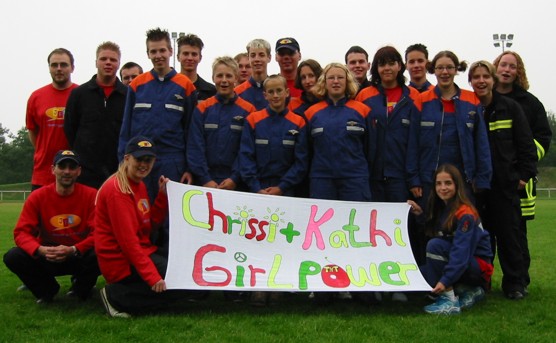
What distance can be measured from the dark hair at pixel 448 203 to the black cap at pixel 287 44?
7.24 ft

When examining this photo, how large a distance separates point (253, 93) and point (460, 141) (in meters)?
2.29

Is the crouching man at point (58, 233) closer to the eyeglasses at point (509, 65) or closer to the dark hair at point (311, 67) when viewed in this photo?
the dark hair at point (311, 67)

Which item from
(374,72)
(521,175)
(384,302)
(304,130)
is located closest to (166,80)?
(304,130)

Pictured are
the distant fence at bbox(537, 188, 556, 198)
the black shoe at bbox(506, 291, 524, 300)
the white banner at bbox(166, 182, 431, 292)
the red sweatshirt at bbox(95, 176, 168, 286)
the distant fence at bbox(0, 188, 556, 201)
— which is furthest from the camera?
the distant fence at bbox(0, 188, 556, 201)

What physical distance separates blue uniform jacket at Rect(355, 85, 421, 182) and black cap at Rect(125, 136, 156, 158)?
84.8 inches

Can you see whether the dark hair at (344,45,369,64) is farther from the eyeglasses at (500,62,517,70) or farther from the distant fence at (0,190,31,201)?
the distant fence at (0,190,31,201)

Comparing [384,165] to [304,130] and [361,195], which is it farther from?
[304,130]

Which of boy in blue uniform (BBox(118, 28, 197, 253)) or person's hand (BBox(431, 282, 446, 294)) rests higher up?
boy in blue uniform (BBox(118, 28, 197, 253))

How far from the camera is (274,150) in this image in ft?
19.4

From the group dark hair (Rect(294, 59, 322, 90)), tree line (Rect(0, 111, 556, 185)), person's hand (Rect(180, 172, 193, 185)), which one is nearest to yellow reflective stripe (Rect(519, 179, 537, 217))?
dark hair (Rect(294, 59, 322, 90))

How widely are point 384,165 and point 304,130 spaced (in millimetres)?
889

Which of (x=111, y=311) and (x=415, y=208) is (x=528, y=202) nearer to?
(x=415, y=208)

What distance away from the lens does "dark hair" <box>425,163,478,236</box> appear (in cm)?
559

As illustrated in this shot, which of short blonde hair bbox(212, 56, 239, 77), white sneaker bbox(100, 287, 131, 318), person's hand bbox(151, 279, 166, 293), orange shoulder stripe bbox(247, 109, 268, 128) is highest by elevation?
short blonde hair bbox(212, 56, 239, 77)
